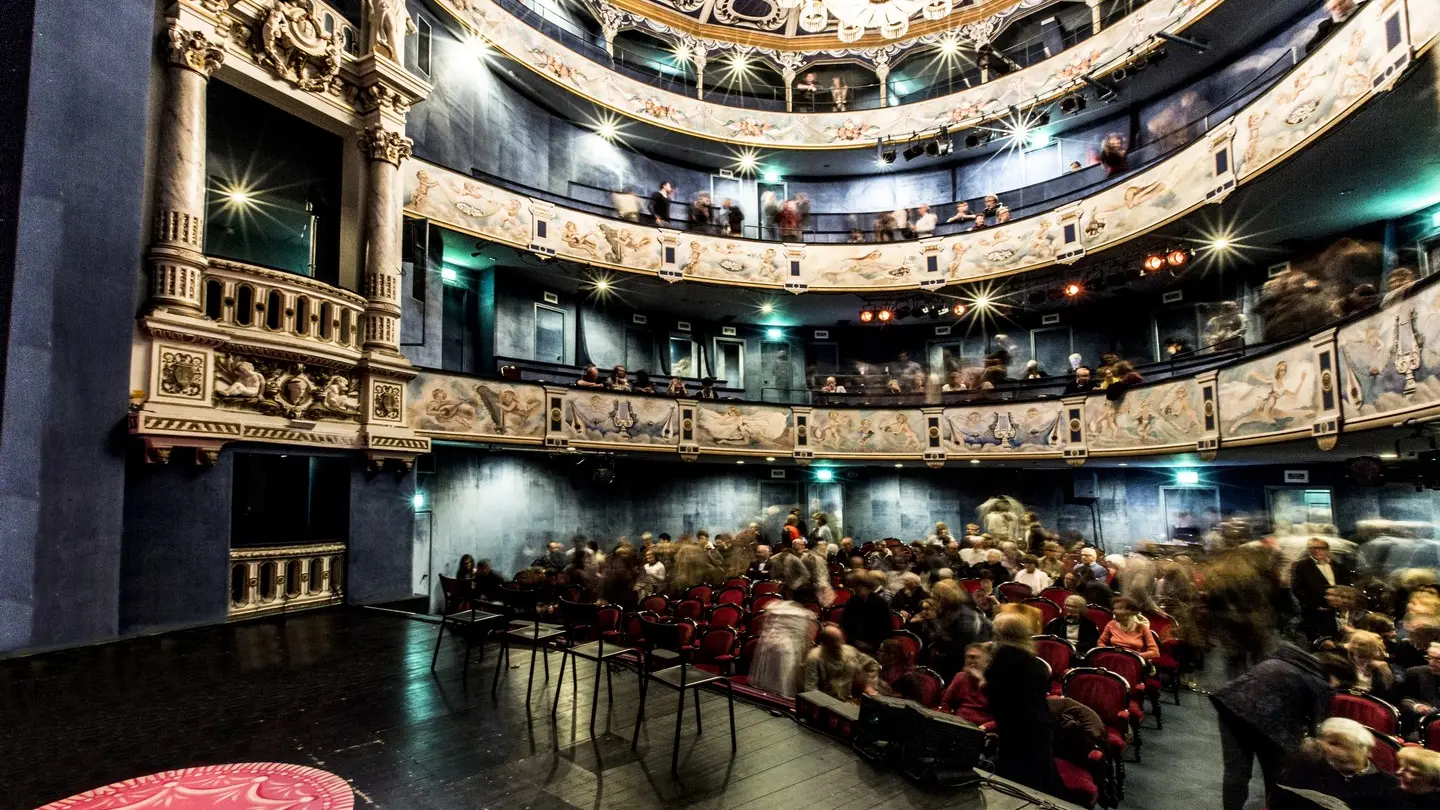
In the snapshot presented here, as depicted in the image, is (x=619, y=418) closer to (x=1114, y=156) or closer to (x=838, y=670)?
(x=838, y=670)

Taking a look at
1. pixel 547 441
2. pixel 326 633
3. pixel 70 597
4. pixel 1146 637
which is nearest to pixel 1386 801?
pixel 1146 637

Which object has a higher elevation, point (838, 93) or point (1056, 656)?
point (838, 93)

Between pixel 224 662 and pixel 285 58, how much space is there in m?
8.47

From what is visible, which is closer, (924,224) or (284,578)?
(284,578)

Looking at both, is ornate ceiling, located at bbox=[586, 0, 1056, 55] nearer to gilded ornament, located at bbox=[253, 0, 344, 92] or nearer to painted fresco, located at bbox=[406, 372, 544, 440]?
gilded ornament, located at bbox=[253, 0, 344, 92]

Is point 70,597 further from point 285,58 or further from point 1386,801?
point 1386,801

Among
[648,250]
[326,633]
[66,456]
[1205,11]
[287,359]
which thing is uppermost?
[1205,11]

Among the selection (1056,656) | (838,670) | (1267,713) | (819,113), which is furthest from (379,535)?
(819,113)

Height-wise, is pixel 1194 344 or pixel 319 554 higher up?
pixel 1194 344

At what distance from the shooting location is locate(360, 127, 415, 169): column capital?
11016 millimetres

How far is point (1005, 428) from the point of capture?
16.0m

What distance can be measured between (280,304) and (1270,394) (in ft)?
47.9

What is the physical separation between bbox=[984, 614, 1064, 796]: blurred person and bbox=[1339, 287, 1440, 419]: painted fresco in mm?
5602

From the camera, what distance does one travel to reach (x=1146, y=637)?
7125mm
